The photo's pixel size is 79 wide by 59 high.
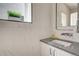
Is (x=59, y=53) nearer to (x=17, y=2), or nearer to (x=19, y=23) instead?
(x=19, y=23)

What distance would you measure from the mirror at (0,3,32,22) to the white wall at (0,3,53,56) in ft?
0.17

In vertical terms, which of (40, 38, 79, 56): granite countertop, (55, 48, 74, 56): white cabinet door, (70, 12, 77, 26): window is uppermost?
(70, 12, 77, 26): window

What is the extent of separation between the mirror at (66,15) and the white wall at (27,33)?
Answer: 0.10 m

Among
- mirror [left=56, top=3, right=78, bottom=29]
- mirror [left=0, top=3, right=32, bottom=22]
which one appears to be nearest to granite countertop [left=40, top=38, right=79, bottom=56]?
mirror [left=56, top=3, right=78, bottom=29]

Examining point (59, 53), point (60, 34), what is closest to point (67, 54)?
point (59, 53)

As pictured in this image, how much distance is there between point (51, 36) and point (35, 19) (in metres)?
0.24

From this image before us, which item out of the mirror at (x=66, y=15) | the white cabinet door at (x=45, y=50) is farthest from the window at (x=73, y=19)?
the white cabinet door at (x=45, y=50)

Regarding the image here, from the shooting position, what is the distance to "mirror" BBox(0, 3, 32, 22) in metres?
1.30

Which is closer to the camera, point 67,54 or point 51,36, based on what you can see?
point 67,54

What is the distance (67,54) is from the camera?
1196 millimetres

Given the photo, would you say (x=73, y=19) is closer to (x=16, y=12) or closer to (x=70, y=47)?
(x=70, y=47)

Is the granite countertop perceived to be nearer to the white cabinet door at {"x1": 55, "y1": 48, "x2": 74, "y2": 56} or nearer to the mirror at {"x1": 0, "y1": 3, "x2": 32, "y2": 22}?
the white cabinet door at {"x1": 55, "y1": 48, "x2": 74, "y2": 56}

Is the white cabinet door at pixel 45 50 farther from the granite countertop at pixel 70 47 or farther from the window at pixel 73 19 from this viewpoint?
the window at pixel 73 19

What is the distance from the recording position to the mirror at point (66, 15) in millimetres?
1283
